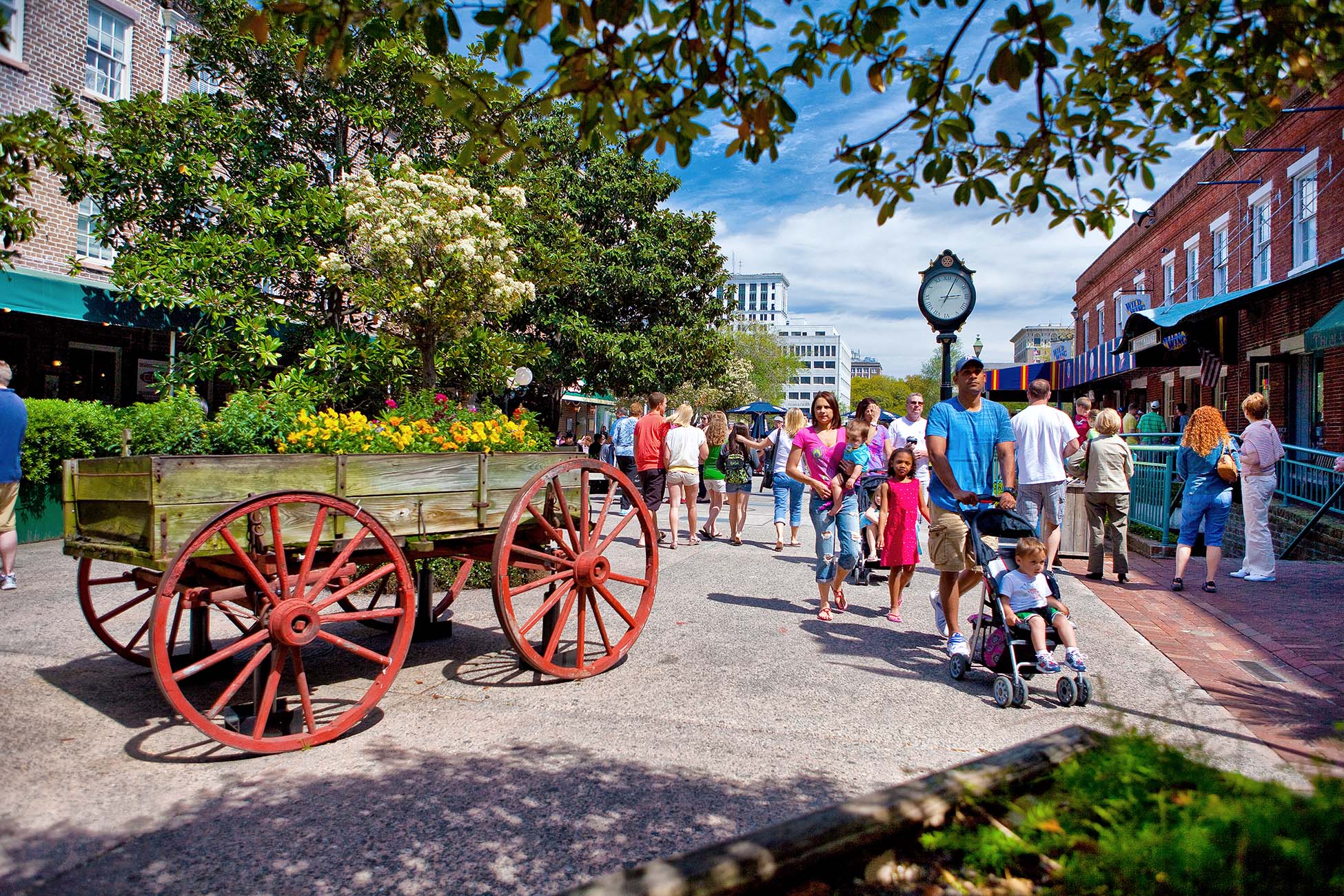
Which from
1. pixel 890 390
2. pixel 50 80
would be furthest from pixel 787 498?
pixel 890 390

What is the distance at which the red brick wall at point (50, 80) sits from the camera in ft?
46.1

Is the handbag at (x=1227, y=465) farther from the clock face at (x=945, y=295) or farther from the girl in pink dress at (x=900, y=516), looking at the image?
the girl in pink dress at (x=900, y=516)

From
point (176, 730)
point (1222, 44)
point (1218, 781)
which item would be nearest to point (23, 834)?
point (176, 730)

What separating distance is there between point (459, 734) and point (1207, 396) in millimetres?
21088

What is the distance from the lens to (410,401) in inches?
247

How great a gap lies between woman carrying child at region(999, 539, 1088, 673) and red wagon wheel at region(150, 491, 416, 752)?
3227 millimetres

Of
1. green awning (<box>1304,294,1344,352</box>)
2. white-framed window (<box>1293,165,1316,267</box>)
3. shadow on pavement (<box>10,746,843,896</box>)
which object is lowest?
shadow on pavement (<box>10,746,843,896</box>)

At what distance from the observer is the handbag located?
7738 mm

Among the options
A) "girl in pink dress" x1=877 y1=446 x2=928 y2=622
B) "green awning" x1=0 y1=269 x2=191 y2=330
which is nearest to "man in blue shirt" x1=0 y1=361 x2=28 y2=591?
"green awning" x1=0 y1=269 x2=191 y2=330

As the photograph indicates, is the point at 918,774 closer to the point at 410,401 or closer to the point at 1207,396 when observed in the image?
the point at 410,401

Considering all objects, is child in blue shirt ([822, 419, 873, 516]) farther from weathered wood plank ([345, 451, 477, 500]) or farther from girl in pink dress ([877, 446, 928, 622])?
weathered wood plank ([345, 451, 477, 500])

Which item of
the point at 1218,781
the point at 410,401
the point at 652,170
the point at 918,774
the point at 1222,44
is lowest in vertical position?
the point at 918,774

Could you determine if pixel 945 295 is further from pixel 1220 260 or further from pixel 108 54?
pixel 108 54

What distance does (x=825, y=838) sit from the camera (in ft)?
6.19
